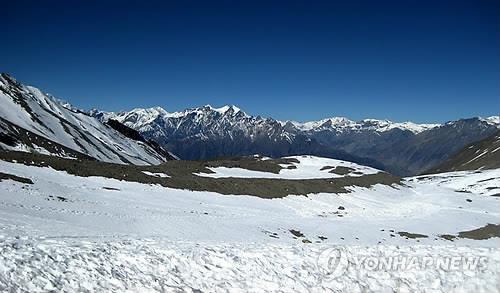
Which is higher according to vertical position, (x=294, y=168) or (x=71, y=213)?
(x=294, y=168)

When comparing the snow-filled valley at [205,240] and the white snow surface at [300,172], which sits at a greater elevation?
the white snow surface at [300,172]

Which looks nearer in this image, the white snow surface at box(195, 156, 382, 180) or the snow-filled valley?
the snow-filled valley

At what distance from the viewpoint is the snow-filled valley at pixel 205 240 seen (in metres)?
13.8

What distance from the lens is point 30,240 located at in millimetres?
15359

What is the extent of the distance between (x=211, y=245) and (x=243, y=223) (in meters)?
20.7

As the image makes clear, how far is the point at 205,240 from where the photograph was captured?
23.6 meters

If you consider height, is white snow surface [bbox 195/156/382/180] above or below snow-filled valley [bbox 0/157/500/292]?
above

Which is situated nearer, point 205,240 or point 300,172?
point 205,240

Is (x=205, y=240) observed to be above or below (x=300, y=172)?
below

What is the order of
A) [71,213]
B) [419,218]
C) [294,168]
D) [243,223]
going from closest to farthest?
[71,213] → [243,223] → [419,218] → [294,168]

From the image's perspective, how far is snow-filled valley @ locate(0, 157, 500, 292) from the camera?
45.3 feet

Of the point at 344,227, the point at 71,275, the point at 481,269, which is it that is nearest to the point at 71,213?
the point at 71,275

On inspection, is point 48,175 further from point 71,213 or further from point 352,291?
point 352,291

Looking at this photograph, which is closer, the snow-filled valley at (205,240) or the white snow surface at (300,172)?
the snow-filled valley at (205,240)
